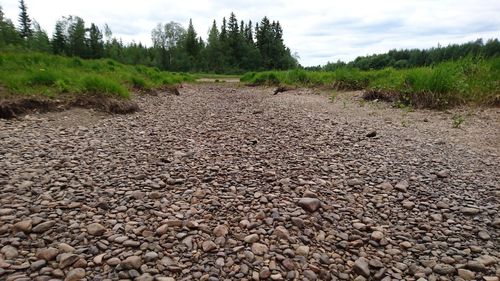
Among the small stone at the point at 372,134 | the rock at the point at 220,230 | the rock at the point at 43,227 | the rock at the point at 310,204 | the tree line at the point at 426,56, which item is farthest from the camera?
the tree line at the point at 426,56

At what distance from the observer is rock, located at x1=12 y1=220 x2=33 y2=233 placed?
7.66ft

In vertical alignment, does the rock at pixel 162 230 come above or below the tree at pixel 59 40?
below

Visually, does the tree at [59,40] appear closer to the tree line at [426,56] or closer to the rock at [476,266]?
the tree line at [426,56]

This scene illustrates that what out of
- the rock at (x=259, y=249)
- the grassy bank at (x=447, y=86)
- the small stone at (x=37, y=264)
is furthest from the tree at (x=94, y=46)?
the rock at (x=259, y=249)

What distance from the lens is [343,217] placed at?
2758 millimetres

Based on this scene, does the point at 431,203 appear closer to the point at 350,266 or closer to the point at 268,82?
the point at 350,266

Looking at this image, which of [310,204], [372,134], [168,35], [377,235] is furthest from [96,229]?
[168,35]

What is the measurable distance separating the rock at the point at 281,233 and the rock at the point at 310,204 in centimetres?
44

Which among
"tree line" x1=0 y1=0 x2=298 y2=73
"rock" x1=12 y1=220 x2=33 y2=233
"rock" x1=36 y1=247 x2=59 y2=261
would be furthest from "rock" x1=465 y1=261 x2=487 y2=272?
"tree line" x1=0 y1=0 x2=298 y2=73

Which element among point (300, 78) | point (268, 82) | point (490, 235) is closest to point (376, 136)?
point (490, 235)

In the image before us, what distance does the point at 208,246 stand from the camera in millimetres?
2287

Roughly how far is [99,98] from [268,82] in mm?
14688

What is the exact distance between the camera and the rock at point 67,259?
2008mm

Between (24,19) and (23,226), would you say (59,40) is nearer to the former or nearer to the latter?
(24,19)
